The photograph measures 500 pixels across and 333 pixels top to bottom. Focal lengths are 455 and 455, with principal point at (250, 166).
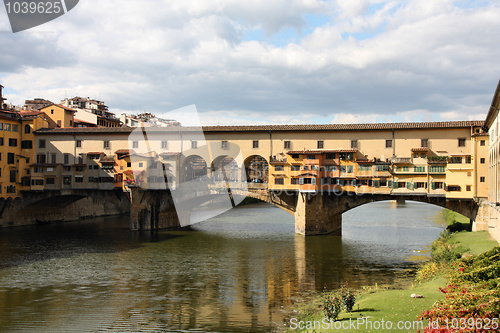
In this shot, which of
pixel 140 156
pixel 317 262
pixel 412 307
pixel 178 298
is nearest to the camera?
pixel 412 307

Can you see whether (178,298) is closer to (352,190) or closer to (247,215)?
(352,190)

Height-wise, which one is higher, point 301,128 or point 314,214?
point 301,128

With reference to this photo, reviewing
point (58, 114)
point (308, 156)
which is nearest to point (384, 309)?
point (308, 156)

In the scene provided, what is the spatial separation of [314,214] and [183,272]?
1896 cm

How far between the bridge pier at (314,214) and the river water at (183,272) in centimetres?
173

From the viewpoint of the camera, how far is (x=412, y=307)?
17.3m

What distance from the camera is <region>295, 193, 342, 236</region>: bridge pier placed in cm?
4628

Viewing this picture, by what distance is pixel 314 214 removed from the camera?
153 feet

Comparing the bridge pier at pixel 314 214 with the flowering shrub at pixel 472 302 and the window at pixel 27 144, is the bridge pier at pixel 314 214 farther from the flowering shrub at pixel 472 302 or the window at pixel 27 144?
the window at pixel 27 144

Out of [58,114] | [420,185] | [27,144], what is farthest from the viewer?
[58,114]

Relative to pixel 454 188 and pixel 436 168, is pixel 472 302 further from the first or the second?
pixel 436 168

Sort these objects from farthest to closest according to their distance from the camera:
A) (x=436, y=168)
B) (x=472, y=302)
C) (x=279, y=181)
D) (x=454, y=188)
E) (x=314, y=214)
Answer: (x=279, y=181) < (x=314, y=214) < (x=436, y=168) < (x=454, y=188) < (x=472, y=302)

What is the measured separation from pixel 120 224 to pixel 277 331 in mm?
44220

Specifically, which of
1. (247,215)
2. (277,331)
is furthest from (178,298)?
(247,215)
